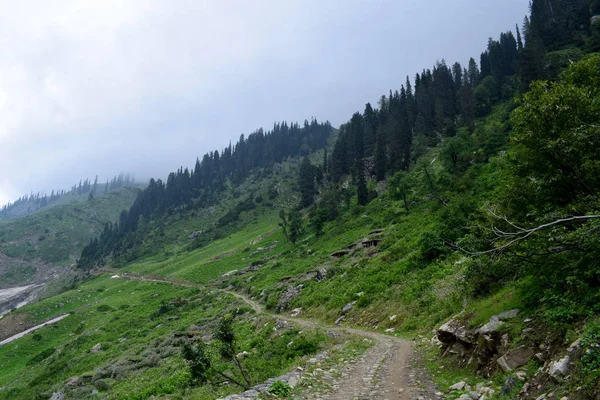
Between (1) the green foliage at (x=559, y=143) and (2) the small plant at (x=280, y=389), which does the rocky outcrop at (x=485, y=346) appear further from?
(2) the small plant at (x=280, y=389)

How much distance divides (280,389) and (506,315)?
300 inches

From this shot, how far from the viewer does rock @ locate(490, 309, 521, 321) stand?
33.8 feet

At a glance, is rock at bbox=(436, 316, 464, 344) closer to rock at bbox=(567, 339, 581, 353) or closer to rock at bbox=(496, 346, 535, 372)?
rock at bbox=(496, 346, 535, 372)

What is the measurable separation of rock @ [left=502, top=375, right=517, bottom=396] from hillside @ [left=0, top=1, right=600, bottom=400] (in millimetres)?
29

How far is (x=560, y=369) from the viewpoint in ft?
21.6

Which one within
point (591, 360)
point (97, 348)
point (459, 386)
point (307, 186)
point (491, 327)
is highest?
point (307, 186)

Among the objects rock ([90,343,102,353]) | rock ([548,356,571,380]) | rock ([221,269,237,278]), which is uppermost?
rock ([548,356,571,380])

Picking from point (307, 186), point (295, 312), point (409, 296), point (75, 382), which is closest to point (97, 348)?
point (75, 382)

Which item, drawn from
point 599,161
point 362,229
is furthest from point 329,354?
point 362,229

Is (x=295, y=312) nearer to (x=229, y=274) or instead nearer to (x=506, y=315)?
(x=506, y=315)

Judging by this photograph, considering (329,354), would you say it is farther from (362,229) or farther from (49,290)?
(49,290)

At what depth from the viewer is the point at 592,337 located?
21.1 ft

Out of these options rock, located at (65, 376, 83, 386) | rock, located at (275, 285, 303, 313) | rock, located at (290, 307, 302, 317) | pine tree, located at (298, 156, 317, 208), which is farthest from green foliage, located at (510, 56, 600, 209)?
pine tree, located at (298, 156, 317, 208)

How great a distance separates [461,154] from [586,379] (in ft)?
203
